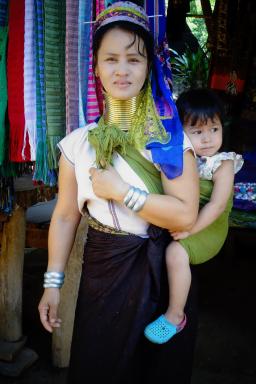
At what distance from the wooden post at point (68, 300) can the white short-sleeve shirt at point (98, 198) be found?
1.17 metres

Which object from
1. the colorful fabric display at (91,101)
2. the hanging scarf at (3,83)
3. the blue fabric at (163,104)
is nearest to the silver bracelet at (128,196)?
the blue fabric at (163,104)

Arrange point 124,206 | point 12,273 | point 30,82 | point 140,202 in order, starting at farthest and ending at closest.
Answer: point 12,273, point 30,82, point 124,206, point 140,202

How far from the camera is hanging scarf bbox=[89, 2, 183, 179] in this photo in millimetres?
1519

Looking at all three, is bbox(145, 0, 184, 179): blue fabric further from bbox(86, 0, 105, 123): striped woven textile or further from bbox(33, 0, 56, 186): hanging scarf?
bbox(33, 0, 56, 186): hanging scarf

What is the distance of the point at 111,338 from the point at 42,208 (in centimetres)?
254

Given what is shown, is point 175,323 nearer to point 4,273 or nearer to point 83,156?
point 83,156

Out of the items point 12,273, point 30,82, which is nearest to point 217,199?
point 30,82

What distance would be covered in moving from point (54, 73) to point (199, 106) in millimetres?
720

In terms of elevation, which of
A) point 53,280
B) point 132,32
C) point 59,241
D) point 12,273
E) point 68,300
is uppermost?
point 132,32

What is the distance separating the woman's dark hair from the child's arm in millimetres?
483

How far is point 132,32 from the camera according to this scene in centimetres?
155

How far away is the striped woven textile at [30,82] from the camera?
2105mm

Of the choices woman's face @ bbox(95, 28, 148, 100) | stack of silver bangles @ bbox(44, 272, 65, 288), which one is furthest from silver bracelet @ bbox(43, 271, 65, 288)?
woman's face @ bbox(95, 28, 148, 100)

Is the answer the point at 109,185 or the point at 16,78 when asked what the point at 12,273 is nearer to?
the point at 16,78
